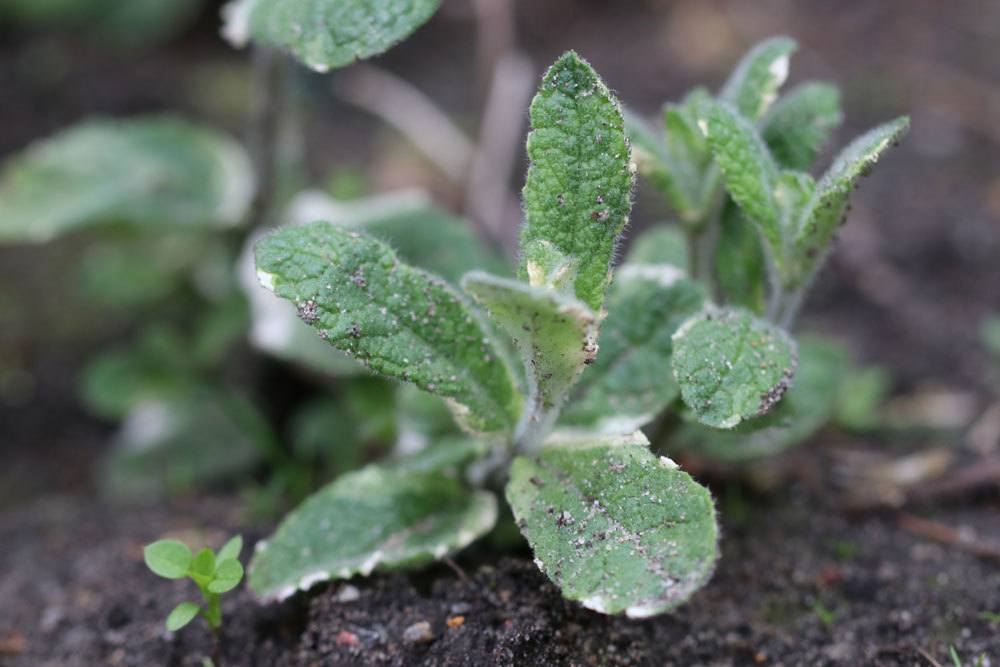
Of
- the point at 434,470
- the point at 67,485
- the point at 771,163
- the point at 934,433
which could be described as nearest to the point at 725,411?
the point at 771,163

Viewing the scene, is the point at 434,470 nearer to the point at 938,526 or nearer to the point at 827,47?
the point at 938,526

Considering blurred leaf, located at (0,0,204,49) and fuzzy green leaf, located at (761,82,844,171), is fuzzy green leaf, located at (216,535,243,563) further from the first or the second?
blurred leaf, located at (0,0,204,49)

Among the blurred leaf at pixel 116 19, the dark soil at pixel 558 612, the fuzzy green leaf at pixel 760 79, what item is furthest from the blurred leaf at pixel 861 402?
the blurred leaf at pixel 116 19

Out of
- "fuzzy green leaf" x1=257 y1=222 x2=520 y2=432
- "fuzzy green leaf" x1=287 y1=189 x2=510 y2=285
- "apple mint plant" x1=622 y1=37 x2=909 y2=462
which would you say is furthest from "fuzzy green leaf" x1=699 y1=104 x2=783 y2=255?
"fuzzy green leaf" x1=287 y1=189 x2=510 y2=285

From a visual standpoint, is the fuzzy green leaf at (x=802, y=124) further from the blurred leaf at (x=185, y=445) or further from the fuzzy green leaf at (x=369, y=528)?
the blurred leaf at (x=185, y=445)

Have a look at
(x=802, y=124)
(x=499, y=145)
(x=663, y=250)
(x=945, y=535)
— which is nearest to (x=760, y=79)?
(x=802, y=124)

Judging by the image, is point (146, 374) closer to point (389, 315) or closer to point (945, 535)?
point (389, 315)

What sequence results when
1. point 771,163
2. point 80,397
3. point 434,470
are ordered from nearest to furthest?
point 771,163 < point 434,470 < point 80,397
